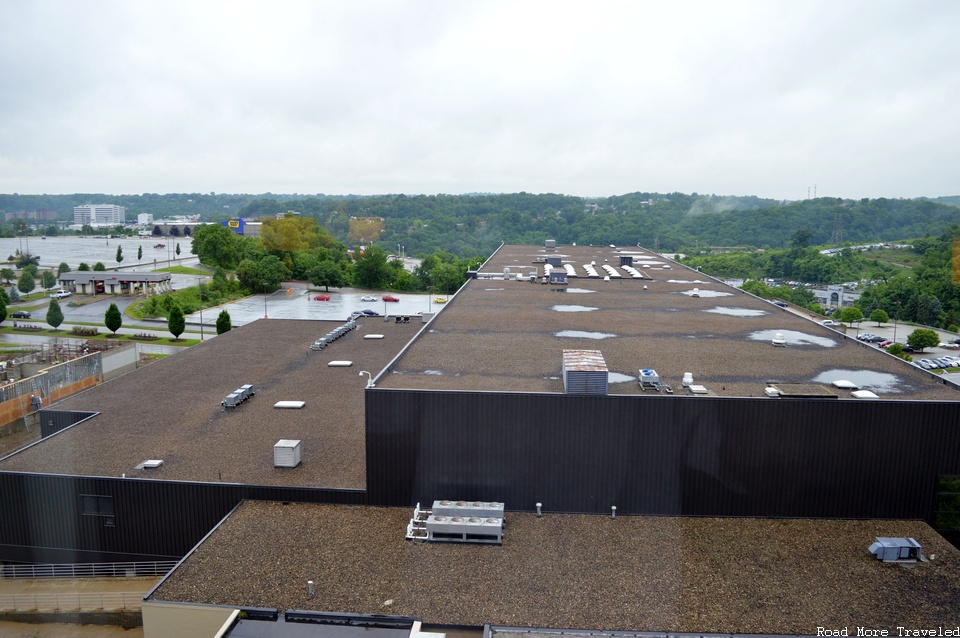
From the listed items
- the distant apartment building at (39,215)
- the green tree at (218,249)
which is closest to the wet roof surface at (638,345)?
the distant apartment building at (39,215)

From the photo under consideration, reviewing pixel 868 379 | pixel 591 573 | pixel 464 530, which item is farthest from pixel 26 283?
pixel 868 379

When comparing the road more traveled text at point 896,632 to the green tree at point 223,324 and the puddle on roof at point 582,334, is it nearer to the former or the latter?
the puddle on roof at point 582,334

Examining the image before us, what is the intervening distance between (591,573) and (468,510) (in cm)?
199

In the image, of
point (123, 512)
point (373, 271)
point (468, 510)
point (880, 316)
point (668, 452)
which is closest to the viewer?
point (468, 510)

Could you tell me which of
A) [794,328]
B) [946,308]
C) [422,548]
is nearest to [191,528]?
[422,548]

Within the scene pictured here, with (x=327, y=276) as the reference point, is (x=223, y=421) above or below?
below

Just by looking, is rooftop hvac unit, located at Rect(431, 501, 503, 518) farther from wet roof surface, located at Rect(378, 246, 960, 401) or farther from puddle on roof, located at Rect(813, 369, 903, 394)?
puddle on roof, located at Rect(813, 369, 903, 394)

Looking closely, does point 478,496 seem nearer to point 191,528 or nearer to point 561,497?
point 561,497

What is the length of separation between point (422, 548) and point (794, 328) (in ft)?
36.5

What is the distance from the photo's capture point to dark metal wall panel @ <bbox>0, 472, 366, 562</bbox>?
1046 cm

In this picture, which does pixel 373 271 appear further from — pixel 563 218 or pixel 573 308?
pixel 563 218

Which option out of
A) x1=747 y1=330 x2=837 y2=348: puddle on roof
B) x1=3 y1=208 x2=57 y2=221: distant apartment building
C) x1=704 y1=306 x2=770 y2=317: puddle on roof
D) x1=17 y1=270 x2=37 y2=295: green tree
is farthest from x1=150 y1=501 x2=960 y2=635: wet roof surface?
x1=17 y1=270 x2=37 y2=295: green tree

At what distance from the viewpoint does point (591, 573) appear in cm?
839

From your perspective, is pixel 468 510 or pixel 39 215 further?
pixel 39 215
